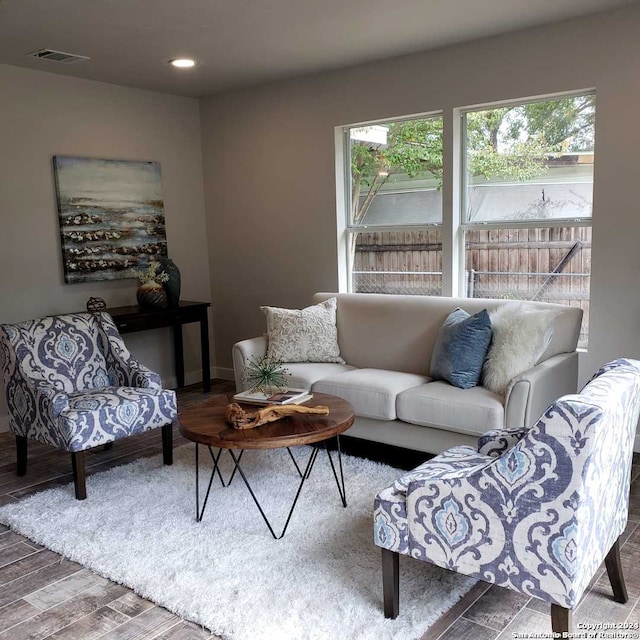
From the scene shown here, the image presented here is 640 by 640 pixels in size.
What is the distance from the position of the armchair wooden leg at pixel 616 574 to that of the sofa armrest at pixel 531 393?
2.64 ft

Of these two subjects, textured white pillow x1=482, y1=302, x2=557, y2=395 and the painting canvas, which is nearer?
textured white pillow x1=482, y1=302, x2=557, y2=395

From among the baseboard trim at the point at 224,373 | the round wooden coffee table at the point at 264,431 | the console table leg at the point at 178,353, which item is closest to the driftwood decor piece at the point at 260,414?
the round wooden coffee table at the point at 264,431

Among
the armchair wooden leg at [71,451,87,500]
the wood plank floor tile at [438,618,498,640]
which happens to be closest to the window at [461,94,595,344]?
the wood plank floor tile at [438,618,498,640]

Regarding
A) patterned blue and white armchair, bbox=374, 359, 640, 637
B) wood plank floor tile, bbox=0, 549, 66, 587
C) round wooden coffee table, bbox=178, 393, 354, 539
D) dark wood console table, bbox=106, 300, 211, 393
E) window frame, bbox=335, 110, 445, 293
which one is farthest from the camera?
window frame, bbox=335, 110, 445, 293

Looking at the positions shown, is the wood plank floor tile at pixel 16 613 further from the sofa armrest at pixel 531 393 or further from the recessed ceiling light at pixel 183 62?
the recessed ceiling light at pixel 183 62

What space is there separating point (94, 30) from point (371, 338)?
2.42 m

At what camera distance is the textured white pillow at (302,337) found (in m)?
4.11

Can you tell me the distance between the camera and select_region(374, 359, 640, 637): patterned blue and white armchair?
1707 millimetres

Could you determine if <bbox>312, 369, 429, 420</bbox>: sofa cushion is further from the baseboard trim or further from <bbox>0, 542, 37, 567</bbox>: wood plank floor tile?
the baseboard trim

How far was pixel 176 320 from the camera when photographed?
503 centimetres

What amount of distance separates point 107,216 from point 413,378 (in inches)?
108

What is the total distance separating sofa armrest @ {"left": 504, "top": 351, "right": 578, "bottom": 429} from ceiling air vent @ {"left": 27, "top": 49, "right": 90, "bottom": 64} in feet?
11.1

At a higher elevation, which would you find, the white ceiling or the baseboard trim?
the white ceiling

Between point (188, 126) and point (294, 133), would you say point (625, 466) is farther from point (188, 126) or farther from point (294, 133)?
point (188, 126)
